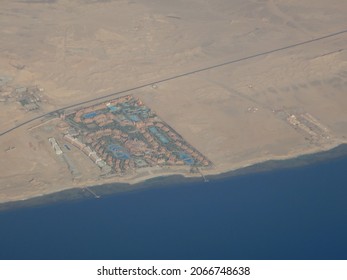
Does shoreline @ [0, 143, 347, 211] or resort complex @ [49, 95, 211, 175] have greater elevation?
resort complex @ [49, 95, 211, 175]

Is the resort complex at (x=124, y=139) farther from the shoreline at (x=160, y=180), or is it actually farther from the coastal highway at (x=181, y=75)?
the shoreline at (x=160, y=180)

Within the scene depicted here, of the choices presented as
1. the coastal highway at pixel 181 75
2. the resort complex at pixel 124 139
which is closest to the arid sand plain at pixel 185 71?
the coastal highway at pixel 181 75

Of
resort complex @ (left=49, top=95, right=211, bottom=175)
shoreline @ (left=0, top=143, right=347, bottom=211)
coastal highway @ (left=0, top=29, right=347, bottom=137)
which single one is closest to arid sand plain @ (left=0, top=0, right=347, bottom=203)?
coastal highway @ (left=0, top=29, right=347, bottom=137)

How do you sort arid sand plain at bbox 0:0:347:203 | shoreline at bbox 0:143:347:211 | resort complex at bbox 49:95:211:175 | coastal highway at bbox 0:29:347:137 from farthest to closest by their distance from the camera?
1. coastal highway at bbox 0:29:347:137
2. arid sand plain at bbox 0:0:347:203
3. resort complex at bbox 49:95:211:175
4. shoreline at bbox 0:143:347:211

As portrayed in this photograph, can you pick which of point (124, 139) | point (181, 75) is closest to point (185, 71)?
point (181, 75)

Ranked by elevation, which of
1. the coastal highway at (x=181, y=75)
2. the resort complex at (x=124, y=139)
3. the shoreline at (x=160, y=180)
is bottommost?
the shoreline at (x=160, y=180)

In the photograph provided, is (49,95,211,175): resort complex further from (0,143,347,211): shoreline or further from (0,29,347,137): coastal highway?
(0,143,347,211): shoreline
